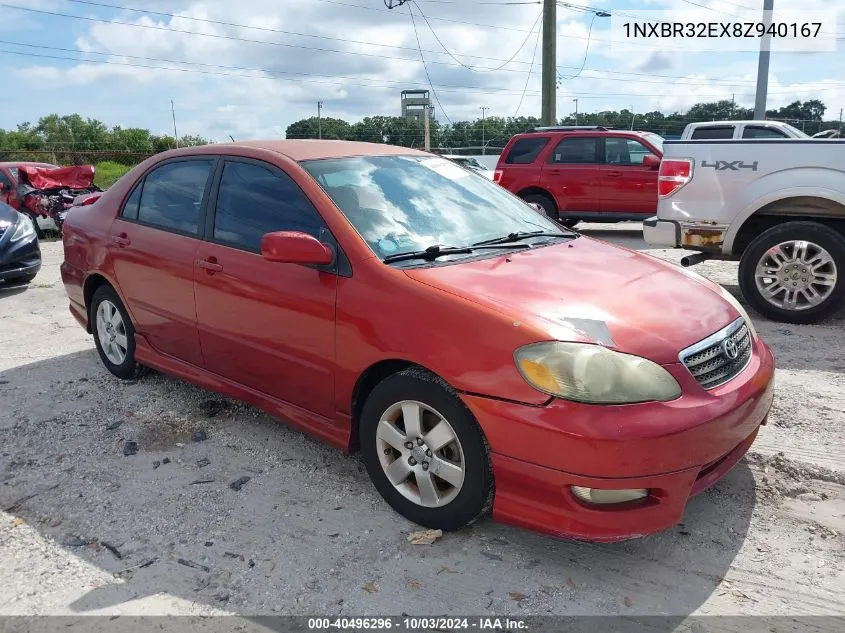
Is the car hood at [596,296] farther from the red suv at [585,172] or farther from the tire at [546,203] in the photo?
the tire at [546,203]

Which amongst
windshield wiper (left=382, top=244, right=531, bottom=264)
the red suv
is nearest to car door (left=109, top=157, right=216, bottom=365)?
windshield wiper (left=382, top=244, right=531, bottom=264)

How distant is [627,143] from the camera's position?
1166 centimetres

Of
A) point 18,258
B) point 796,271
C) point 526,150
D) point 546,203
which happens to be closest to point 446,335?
point 796,271

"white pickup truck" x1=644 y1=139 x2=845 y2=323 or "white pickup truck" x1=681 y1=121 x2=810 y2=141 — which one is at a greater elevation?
"white pickup truck" x1=681 y1=121 x2=810 y2=141

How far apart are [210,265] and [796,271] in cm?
500

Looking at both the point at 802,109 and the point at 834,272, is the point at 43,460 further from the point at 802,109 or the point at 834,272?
the point at 802,109

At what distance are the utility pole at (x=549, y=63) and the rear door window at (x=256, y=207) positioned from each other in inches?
610

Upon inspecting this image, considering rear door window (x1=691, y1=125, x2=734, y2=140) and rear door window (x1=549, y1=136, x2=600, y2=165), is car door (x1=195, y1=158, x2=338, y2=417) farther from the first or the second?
rear door window (x1=691, y1=125, x2=734, y2=140)

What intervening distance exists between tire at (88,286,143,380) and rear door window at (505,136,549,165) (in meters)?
8.89

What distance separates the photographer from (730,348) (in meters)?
2.92

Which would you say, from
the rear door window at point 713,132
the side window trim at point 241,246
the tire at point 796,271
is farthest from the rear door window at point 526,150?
the side window trim at point 241,246

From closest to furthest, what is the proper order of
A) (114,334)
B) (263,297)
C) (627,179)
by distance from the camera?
(263,297) < (114,334) < (627,179)

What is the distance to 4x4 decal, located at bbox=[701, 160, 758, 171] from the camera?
6.13 meters

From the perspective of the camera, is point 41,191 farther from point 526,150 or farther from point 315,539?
point 315,539
